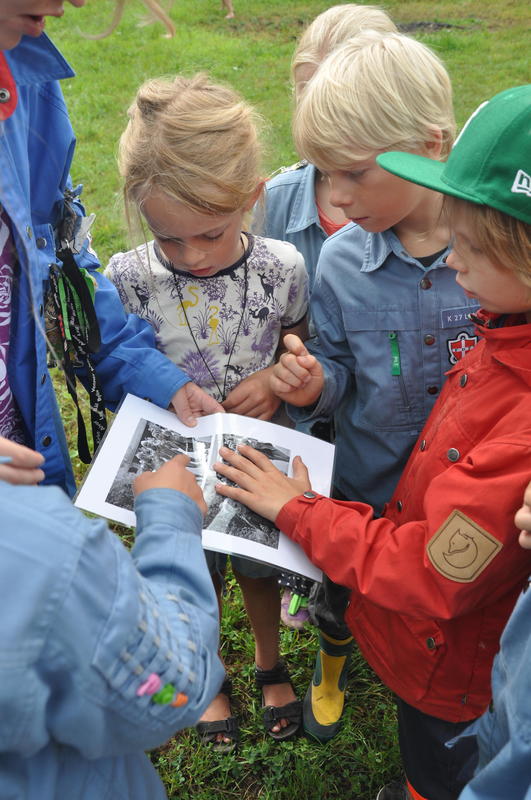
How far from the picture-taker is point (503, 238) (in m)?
1.34

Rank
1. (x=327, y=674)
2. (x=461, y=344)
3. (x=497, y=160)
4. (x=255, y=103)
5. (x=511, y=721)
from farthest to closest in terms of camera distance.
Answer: (x=255, y=103), (x=327, y=674), (x=461, y=344), (x=497, y=160), (x=511, y=721)

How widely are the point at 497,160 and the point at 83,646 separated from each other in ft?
3.60

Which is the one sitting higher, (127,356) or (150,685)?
(150,685)

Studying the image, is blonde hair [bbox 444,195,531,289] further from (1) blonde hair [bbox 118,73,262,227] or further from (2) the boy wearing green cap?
(1) blonde hair [bbox 118,73,262,227]

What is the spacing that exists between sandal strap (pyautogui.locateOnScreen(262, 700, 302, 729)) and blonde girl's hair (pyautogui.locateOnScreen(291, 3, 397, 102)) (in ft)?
6.73

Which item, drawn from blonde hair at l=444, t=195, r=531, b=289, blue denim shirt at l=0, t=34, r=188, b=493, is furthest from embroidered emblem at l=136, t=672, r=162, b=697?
blonde hair at l=444, t=195, r=531, b=289

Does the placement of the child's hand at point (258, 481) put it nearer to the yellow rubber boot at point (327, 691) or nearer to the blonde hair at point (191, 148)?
the blonde hair at point (191, 148)

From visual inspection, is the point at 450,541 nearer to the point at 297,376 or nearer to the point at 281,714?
the point at 297,376

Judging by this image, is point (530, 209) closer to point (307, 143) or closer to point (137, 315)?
point (307, 143)

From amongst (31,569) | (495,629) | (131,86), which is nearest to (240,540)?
(495,629)

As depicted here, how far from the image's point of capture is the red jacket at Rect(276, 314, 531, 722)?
133cm

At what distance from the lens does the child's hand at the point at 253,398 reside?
198cm

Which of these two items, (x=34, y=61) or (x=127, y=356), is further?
(x=127, y=356)

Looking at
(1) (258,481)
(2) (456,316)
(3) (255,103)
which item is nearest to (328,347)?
(2) (456,316)
